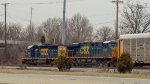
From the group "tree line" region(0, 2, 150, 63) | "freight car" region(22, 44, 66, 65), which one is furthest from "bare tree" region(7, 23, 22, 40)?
"freight car" region(22, 44, 66, 65)

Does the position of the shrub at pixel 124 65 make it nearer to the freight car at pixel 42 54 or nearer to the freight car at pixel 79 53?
the freight car at pixel 79 53

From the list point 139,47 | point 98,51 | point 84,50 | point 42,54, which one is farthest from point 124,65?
point 42,54

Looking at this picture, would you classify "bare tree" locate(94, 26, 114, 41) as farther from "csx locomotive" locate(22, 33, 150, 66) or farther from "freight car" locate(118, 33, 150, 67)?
"freight car" locate(118, 33, 150, 67)

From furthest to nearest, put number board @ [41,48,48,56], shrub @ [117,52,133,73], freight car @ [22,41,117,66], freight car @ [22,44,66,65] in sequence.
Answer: number board @ [41,48,48,56], freight car @ [22,44,66,65], freight car @ [22,41,117,66], shrub @ [117,52,133,73]

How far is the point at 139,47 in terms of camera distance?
132ft

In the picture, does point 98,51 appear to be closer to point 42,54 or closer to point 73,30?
point 42,54

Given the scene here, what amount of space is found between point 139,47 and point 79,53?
35.6ft

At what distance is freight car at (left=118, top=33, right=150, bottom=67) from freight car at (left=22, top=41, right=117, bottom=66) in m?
3.96

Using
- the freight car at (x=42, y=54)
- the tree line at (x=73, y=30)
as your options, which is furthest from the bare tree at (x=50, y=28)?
the freight car at (x=42, y=54)

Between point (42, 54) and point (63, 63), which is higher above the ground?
point (42, 54)

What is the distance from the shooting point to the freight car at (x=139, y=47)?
130 ft

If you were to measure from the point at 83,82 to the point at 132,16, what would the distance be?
5643 cm

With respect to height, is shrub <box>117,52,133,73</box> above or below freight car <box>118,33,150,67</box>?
below

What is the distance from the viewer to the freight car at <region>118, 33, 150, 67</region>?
39688 mm
